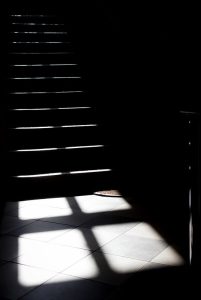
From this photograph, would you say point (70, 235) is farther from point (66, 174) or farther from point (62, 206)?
point (66, 174)

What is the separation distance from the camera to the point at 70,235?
3.35m

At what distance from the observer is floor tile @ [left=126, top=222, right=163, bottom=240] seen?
129 inches

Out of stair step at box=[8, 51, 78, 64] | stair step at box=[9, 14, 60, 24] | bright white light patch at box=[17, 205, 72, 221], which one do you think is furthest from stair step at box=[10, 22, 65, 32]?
bright white light patch at box=[17, 205, 72, 221]

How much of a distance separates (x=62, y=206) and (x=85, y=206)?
0.23 meters

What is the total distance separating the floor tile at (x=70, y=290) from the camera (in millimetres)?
2350

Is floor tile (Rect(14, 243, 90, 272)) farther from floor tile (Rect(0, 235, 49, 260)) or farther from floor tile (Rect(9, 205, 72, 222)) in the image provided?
floor tile (Rect(9, 205, 72, 222))

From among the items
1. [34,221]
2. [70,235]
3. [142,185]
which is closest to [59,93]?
[142,185]

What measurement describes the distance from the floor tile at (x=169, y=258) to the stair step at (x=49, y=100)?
301 centimetres

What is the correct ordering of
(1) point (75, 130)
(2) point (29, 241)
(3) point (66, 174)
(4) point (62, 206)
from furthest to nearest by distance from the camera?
(1) point (75, 130) → (3) point (66, 174) → (4) point (62, 206) → (2) point (29, 241)

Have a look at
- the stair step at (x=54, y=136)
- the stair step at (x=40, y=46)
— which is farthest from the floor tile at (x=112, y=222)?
the stair step at (x=40, y=46)

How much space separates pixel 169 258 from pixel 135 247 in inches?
12.4

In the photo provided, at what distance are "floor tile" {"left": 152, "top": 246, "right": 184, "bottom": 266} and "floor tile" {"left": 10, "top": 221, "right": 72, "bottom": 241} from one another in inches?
36.1

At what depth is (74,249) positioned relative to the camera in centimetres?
307

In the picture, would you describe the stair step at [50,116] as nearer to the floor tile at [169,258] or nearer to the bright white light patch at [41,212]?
the bright white light patch at [41,212]
